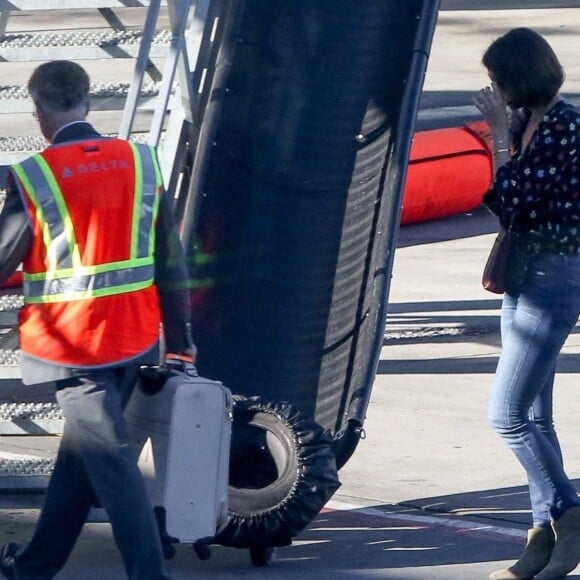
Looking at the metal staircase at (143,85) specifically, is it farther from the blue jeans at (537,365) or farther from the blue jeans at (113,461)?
the blue jeans at (537,365)

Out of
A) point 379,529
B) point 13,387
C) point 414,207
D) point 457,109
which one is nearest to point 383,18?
point 13,387

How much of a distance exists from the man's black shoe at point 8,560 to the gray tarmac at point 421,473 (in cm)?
37

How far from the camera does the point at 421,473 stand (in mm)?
6945

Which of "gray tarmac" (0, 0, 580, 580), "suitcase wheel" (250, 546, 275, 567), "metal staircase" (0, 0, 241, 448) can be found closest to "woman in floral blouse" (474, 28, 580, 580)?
"gray tarmac" (0, 0, 580, 580)

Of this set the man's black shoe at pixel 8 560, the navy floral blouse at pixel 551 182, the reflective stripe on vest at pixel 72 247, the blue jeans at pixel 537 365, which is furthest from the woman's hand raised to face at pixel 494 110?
the man's black shoe at pixel 8 560

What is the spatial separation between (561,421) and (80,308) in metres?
3.74

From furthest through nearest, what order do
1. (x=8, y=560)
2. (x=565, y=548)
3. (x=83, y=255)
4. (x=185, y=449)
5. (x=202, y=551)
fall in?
(x=202, y=551)
(x=565, y=548)
(x=8, y=560)
(x=185, y=449)
(x=83, y=255)

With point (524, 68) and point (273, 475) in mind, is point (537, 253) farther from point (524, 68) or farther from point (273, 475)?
point (273, 475)

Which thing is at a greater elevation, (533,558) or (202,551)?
(533,558)

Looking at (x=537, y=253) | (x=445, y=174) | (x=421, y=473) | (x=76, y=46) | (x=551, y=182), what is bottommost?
(x=421, y=473)

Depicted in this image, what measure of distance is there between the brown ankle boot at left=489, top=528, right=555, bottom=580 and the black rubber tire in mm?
741

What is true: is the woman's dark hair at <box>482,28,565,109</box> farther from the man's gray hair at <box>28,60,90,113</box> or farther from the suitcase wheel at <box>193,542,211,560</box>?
the suitcase wheel at <box>193,542,211,560</box>

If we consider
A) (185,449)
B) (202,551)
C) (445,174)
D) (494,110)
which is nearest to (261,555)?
(202,551)

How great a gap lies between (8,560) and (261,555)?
100 centimetres
